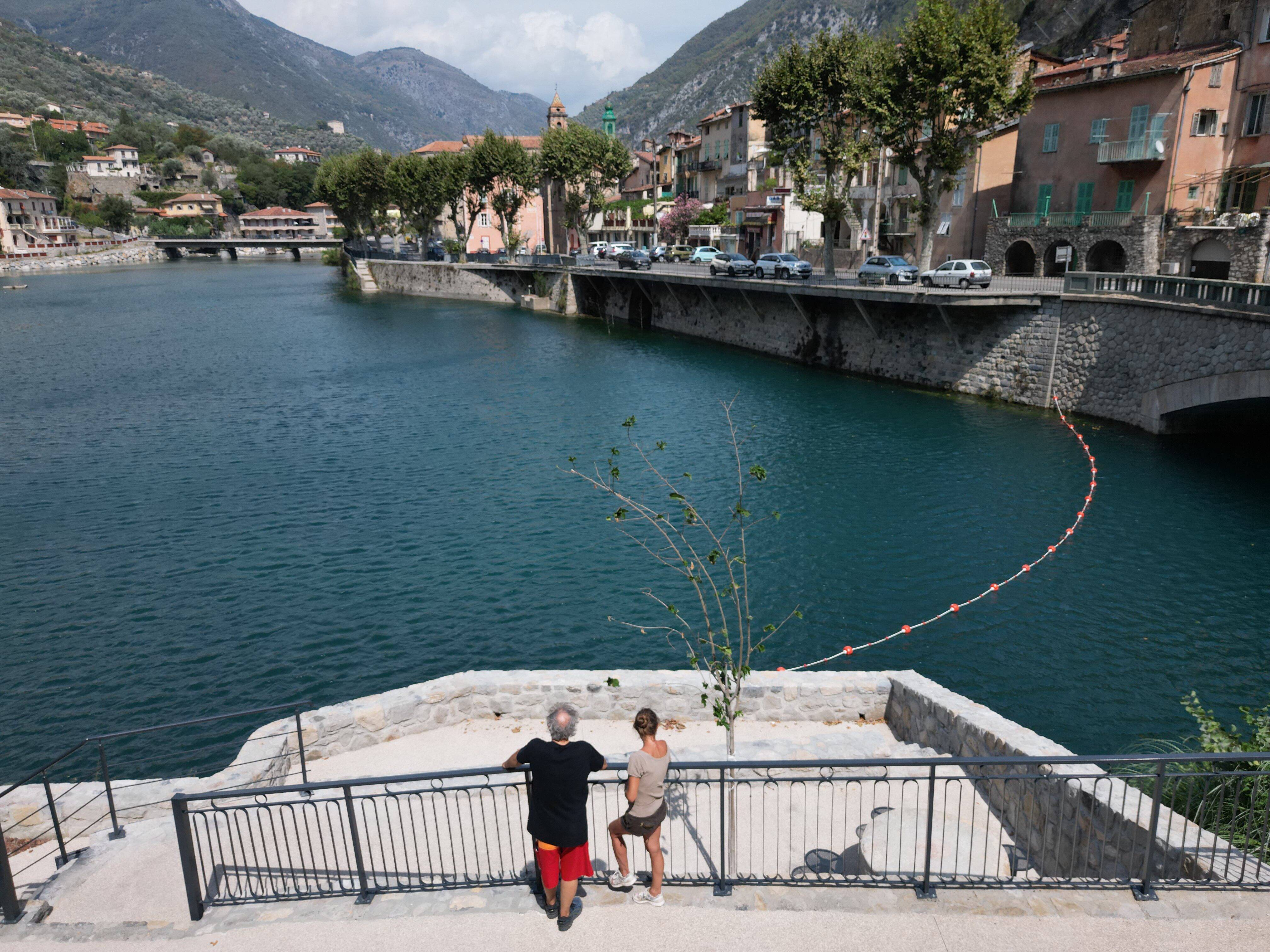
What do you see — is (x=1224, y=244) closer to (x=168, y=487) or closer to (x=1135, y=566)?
(x=1135, y=566)

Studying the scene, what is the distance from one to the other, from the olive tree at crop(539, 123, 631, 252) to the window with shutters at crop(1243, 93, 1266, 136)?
47.8 m

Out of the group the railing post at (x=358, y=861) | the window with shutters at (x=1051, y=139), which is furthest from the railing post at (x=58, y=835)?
the window with shutters at (x=1051, y=139)

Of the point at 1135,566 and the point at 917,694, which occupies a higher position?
the point at 917,694

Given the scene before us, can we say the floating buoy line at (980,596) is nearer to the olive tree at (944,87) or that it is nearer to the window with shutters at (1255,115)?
the olive tree at (944,87)

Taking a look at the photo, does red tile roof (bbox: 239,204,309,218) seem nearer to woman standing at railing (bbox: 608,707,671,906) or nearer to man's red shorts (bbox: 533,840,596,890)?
woman standing at railing (bbox: 608,707,671,906)

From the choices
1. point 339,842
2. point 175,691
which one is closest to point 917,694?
point 339,842

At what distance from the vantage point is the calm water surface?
50.4ft

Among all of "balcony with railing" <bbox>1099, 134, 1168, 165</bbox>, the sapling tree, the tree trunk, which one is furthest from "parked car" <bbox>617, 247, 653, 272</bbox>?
the sapling tree

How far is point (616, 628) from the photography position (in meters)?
17.1

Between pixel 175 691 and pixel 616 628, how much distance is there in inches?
328

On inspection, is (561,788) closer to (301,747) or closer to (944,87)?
(301,747)

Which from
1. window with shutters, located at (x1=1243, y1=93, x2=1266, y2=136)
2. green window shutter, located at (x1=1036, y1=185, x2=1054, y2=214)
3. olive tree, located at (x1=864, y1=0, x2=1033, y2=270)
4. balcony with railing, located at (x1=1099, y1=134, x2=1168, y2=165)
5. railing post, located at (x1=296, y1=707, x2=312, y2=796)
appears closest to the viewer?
railing post, located at (x1=296, y1=707, x2=312, y2=796)

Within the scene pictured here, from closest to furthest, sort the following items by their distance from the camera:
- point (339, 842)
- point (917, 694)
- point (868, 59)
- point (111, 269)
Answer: point (339, 842) → point (917, 694) → point (868, 59) → point (111, 269)

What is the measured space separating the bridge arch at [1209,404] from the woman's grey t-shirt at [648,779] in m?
24.9
